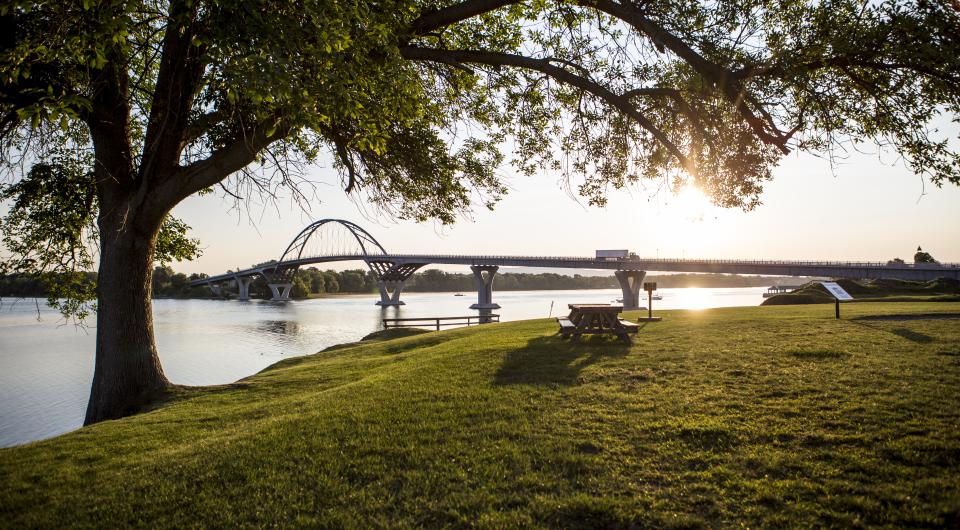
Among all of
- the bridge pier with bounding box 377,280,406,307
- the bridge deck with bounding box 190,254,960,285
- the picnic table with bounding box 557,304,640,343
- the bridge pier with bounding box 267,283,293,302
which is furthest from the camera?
the bridge pier with bounding box 267,283,293,302

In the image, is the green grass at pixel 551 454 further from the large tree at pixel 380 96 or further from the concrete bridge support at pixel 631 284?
the concrete bridge support at pixel 631 284

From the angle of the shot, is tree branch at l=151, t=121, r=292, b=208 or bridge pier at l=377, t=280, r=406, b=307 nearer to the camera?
tree branch at l=151, t=121, r=292, b=208

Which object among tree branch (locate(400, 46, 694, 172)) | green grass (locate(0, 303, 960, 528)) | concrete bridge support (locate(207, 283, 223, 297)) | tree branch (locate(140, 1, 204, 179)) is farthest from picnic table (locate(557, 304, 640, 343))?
concrete bridge support (locate(207, 283, 223, 297))

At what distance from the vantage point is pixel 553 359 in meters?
10.0

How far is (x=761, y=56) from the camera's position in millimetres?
6641

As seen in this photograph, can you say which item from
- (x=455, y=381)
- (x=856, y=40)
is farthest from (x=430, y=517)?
(x=856, y=40)

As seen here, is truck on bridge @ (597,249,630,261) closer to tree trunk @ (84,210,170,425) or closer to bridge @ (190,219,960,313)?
bridge @ (190,219,960,313)

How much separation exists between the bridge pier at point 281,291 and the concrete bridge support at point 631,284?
8094 cm

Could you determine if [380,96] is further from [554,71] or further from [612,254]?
[612,254]

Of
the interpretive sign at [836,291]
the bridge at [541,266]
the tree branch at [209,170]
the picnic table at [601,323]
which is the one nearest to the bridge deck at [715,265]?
the bridge at [541,266]

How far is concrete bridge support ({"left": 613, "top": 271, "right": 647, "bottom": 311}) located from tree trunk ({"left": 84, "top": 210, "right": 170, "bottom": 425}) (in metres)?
61.8

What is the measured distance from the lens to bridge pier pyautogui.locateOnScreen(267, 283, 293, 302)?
11374 centimetres

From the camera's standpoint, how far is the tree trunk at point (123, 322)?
9234mm

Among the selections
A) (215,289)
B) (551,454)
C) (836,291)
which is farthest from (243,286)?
(551,454)
